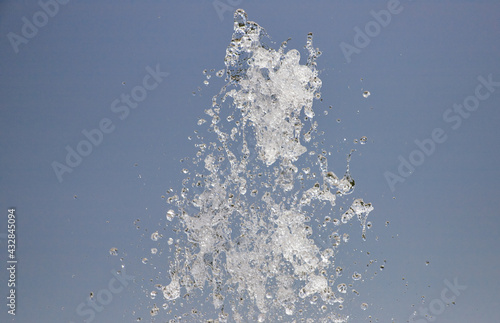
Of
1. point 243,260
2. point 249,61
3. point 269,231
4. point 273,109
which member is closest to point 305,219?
point 269,231

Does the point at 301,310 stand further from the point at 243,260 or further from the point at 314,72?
the point at 314,72

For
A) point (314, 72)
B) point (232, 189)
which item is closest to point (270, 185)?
point (232, 189)

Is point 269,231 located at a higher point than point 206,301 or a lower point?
higher

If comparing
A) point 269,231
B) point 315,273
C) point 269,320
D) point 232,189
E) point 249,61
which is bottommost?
point 269,320

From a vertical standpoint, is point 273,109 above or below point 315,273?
above

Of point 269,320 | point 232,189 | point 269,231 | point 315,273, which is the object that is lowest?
point 269,320

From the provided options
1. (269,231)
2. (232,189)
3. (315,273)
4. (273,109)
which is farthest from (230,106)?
(315,273)

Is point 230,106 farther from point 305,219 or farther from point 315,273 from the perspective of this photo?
point 315,273
